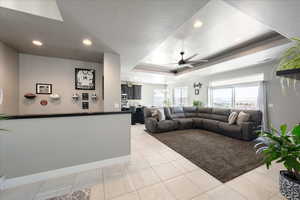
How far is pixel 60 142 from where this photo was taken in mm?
1780

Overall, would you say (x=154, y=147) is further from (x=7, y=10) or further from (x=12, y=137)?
(x=7, y=10)

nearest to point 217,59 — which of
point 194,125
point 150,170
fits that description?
point 194,125

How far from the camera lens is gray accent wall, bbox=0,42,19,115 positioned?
2.26 metres

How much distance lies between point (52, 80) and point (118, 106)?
2087 mm

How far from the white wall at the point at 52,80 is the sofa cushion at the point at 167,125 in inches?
91.1

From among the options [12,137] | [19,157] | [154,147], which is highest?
[12,137]

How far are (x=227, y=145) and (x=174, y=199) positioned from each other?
237 centimetres

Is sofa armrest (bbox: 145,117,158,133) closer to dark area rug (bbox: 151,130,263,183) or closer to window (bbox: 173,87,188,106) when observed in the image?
dark area rug (bbox: 151,130,263,183)

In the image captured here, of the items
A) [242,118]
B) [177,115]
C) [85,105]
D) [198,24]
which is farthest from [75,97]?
[242,118]

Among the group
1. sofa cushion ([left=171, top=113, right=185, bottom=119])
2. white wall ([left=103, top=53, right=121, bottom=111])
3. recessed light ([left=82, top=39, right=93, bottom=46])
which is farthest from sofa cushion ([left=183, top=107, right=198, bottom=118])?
recessed light ([left=82, top=39, right=93, bottom=46])

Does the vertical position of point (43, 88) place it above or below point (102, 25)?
below

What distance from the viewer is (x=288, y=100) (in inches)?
134

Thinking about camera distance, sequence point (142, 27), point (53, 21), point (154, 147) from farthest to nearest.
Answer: point (154, 147) < point (142, 27) < point (53, 21)

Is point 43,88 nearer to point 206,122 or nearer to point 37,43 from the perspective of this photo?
point 37,43
